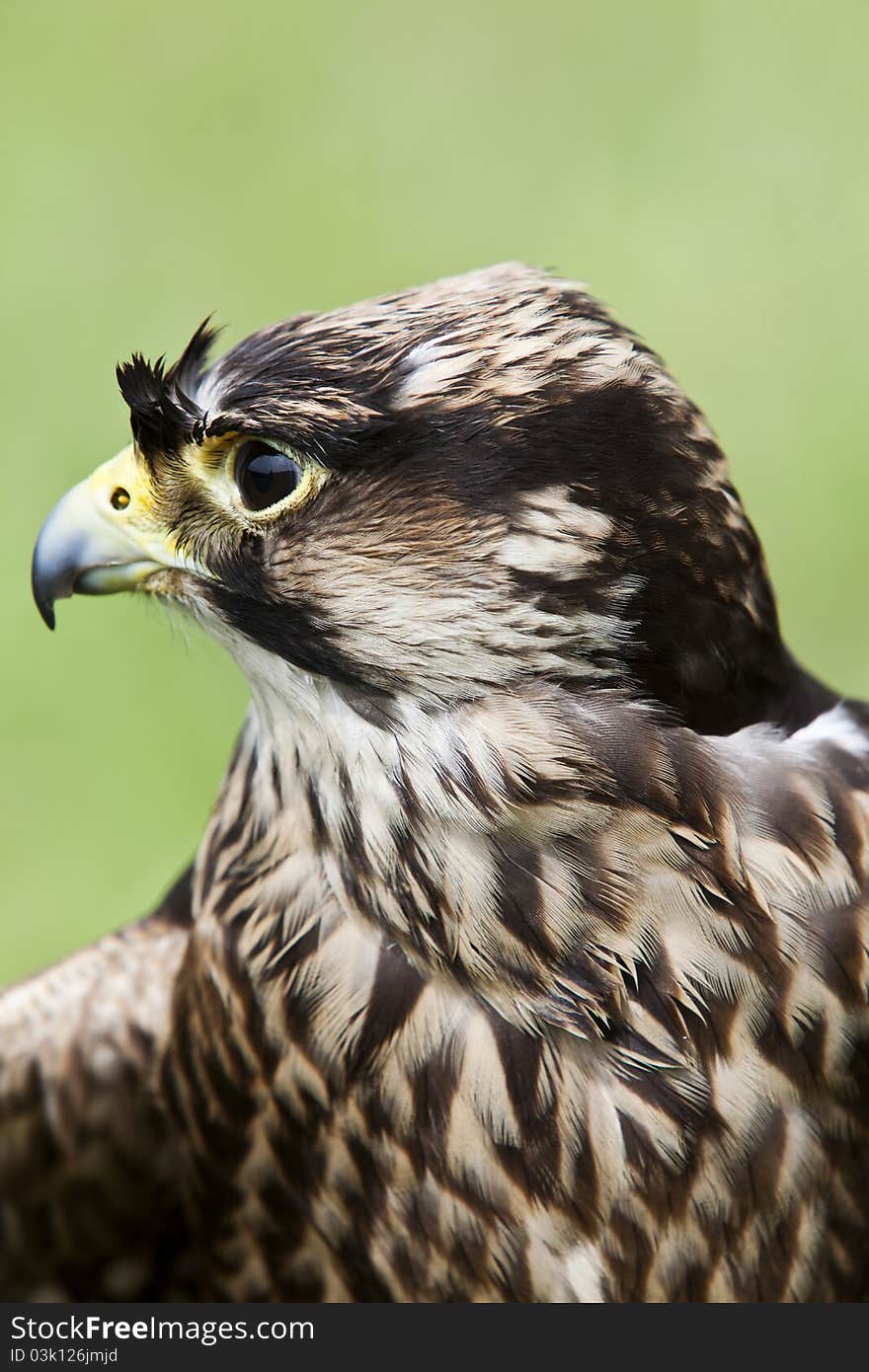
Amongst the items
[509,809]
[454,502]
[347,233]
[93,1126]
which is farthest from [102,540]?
[347,233]

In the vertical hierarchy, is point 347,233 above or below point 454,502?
above

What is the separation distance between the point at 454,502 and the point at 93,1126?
1182 mm

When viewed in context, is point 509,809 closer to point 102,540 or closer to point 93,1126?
point 102,540

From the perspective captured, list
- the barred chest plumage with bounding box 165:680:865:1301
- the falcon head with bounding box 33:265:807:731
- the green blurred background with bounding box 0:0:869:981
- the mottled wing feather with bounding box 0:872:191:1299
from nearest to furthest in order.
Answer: the falcon head with bounding box 33:265:807:731, the barred chest plumage with bounding box 165:680:865:1301, the mottled wing feather with bounding box 0:872:191:1299, the green blurred background with bounding box 0:0:869:981

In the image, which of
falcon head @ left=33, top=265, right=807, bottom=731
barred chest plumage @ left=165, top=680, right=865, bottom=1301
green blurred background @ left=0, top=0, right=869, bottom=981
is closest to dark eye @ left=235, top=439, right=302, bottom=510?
falcon head @ left=33, top=265, right=807, bottom=731

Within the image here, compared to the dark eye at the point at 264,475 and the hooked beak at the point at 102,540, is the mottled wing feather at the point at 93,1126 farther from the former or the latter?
the dark eye at the point at 264,475

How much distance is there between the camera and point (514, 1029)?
204 cm

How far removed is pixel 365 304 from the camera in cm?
196

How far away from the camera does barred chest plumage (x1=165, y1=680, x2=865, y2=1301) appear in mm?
1940

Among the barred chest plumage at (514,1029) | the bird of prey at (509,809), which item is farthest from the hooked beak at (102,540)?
the barred chest plumage at (514,1029)

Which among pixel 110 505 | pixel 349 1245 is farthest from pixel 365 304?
pixel 349 1245

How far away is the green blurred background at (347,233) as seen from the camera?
4590 mm

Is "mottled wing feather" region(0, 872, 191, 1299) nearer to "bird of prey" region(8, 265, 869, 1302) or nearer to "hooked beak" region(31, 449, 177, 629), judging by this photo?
"bird of prey" region(8, 265, 869, 1302)

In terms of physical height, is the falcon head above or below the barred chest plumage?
above
